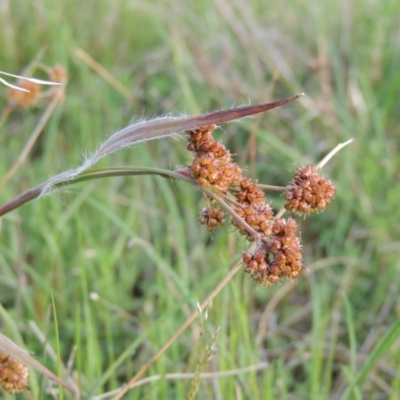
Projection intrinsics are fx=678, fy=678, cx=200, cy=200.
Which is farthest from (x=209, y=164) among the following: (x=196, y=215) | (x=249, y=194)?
(x=196, y=215)

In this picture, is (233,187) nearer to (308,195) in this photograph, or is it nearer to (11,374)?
(308,195)

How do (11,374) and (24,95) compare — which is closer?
(11,374)

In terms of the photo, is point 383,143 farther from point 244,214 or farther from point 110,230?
point 244,214

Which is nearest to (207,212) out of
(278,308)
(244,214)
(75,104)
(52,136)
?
(244,214)

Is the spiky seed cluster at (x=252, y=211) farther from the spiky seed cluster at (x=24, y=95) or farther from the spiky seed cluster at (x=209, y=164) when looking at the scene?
the spiky seed cluster at (x=24, y=95)

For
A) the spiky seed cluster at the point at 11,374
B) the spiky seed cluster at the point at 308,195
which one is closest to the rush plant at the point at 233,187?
the spiky seed cluster at the point at 308,195

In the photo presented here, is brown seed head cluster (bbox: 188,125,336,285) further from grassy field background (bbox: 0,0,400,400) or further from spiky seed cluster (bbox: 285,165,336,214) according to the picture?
grassy field background (bbox: 0,0,400,400)
